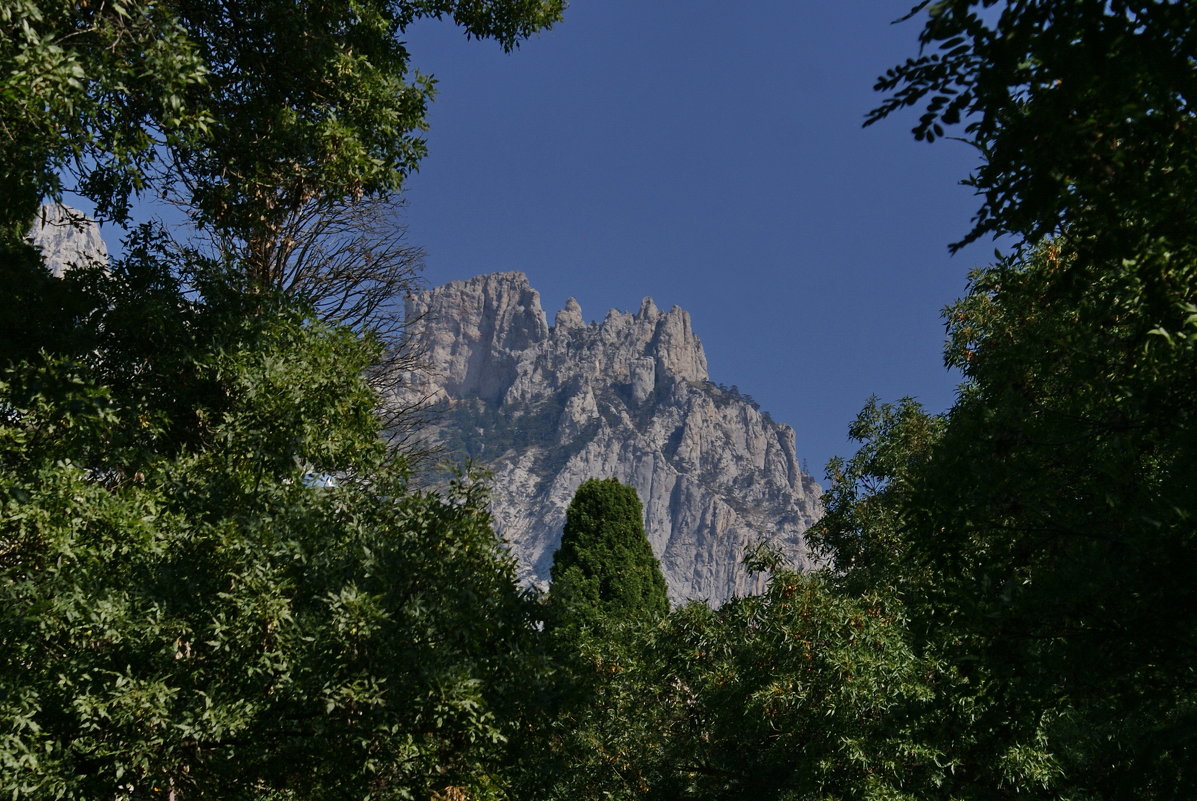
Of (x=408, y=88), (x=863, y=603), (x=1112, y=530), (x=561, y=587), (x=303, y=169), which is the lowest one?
(x=1112, y=530)

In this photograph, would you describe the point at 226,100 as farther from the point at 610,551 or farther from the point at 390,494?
the point at 610,551

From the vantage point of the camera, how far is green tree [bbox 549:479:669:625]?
27422 millimetres

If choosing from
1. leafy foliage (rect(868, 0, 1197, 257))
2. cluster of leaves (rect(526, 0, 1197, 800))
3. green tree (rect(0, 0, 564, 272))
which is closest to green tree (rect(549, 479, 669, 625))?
cluster of leaves (rect(526, 0, 1197, 800))

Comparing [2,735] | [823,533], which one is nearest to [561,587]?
[2,735]

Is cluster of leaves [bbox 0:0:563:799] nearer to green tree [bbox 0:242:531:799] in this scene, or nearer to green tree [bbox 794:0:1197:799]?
green tree [bbox 0:242:531:799]

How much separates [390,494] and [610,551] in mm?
20688

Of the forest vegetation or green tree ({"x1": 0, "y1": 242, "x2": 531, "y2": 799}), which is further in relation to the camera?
green tree ({"x1": 0, "y1": 242, "x2": 531, "y2": 799})

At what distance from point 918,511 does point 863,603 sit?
19.9 ft

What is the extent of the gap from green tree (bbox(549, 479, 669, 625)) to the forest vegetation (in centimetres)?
1703

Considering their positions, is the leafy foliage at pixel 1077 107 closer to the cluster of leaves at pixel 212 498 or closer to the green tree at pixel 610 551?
the cluster of leaves at pixel 212 498

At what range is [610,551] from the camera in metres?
28.2

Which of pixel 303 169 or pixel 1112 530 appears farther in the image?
pixel 303 169

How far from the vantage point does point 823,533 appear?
16.8 metres

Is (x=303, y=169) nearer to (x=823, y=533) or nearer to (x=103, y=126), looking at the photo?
(x=103, y=126)
